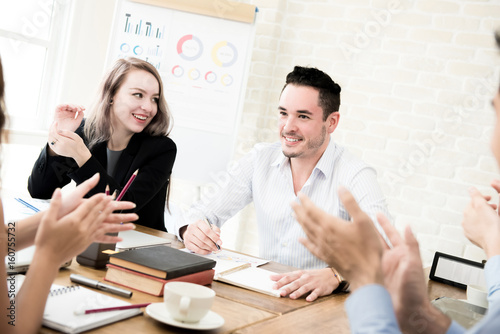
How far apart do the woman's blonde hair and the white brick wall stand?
3.56 feet

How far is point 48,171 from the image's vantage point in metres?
2.33

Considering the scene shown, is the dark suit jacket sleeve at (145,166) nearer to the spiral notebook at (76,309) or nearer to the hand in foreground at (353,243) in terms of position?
the spiral notebook at (76,309)

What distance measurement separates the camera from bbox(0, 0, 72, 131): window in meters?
3.48

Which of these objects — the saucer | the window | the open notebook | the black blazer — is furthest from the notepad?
the window

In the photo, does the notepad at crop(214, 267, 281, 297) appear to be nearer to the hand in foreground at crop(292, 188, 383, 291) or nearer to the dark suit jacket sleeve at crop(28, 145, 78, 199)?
the hand in foreground at crop(292, 188, 383, 291)

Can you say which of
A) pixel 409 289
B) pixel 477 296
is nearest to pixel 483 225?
pixel 477 296

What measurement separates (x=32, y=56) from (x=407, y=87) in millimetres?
2543

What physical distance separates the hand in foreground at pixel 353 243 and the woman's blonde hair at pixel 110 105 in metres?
1.84

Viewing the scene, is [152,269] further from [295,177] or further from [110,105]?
[110,105]

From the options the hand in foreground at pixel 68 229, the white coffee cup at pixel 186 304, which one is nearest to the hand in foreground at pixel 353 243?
the white coffee cup at pixel 186 304

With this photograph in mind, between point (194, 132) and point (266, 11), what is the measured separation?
1.01 m

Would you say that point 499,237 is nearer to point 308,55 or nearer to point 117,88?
point 117,88

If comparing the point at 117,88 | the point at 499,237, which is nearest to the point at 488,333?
the point at 499,237

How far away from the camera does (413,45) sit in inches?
135
